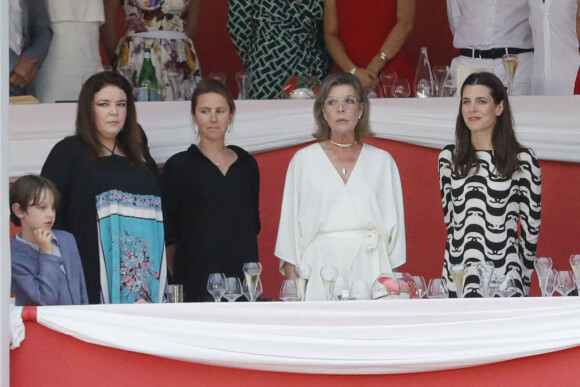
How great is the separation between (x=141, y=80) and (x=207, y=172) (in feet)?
4.08

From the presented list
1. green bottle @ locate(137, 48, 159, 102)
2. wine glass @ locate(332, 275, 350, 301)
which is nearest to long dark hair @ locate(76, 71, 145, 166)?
wine glass @ locate(332, 275, 350, 301)

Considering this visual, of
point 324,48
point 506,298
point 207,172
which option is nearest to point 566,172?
point 324,48

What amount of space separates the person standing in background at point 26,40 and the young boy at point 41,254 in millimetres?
1950

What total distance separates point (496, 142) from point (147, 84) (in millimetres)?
1915

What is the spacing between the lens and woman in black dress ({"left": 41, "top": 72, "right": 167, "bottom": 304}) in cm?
433

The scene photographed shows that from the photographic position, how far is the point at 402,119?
18.6ft

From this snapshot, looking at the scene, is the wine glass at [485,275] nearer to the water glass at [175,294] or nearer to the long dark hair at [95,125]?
the water glass at [175,294]

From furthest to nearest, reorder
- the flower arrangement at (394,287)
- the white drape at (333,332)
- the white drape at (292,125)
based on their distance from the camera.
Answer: the white drape at (292,125)
the flower arrangement at (394,287)
the white drape at (333,332)

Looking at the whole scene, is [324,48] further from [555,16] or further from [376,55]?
[555,16]

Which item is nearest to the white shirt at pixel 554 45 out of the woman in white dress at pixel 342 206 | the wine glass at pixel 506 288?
the woman in white dress at pixel 342 206

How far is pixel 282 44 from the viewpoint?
5.91m

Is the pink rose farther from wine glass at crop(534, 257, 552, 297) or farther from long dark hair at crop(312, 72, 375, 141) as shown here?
long dark hair at crop(312, 72, 375, 141)

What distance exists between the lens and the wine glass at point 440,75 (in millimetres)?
5832

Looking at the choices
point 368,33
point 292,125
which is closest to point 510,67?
point 368,33
